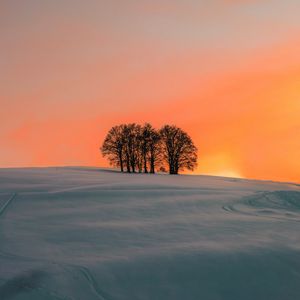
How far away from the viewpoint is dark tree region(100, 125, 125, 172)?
55.0 meters

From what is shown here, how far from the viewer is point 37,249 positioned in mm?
7629

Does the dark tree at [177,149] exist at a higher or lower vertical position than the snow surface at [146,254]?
higher

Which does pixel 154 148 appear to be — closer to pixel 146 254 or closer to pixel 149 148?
pixel 149 148

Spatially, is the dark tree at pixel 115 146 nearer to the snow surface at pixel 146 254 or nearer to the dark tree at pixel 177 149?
the dark tree at pixel 177 149

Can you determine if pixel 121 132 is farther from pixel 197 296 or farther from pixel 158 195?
pixel 197 296

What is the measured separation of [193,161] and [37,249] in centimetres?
4608

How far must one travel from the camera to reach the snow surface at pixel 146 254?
5.83m

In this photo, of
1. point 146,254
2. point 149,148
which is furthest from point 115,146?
point 146,254

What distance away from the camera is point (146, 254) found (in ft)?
23.7

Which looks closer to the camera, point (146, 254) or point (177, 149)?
point (146, 254)

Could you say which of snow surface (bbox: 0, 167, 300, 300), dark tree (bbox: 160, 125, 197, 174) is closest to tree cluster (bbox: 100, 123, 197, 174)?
dark tree (bbox: 160, 125, 197, 174)

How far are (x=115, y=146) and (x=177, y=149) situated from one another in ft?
33.4

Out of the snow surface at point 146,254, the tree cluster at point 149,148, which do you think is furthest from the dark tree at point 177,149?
the snow surface at point 146,254

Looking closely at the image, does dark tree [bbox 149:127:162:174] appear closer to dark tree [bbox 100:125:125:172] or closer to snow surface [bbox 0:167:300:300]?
dark tree [bbox 100:125:125:172]
